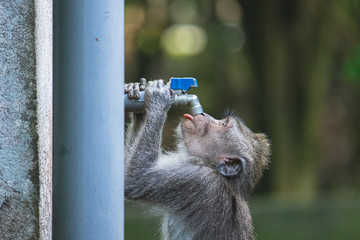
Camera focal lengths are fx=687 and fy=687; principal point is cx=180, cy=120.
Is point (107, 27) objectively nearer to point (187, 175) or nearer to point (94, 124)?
point (94, 124)

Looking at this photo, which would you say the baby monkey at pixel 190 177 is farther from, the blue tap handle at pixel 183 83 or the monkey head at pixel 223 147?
the blue tap handle at pixel 183 83

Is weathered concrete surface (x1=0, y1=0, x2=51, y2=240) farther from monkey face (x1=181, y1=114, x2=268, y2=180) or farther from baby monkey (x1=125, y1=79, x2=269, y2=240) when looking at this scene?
monkey face (x1=181, y1=114, x2=268, y2=180)

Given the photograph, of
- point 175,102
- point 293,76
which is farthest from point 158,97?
point 293,76

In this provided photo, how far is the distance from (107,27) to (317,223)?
10.3 meters

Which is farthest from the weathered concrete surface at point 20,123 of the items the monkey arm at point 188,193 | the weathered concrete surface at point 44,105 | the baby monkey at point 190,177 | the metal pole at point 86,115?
the monkey arm at point 188,193

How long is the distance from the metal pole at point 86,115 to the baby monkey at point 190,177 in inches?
81.2

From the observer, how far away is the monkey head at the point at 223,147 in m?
5.46

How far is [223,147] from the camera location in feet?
18.4

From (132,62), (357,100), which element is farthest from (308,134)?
(132,62)

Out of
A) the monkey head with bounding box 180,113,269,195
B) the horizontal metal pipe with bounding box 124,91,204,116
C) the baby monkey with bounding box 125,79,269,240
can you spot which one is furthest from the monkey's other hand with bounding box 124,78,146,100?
the monkey head with bounding box 180,113,269,195

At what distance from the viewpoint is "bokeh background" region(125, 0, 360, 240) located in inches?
492

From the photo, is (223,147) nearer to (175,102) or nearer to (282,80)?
(175,102)

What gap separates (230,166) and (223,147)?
0.21 meters

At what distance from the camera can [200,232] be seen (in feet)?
17.0
